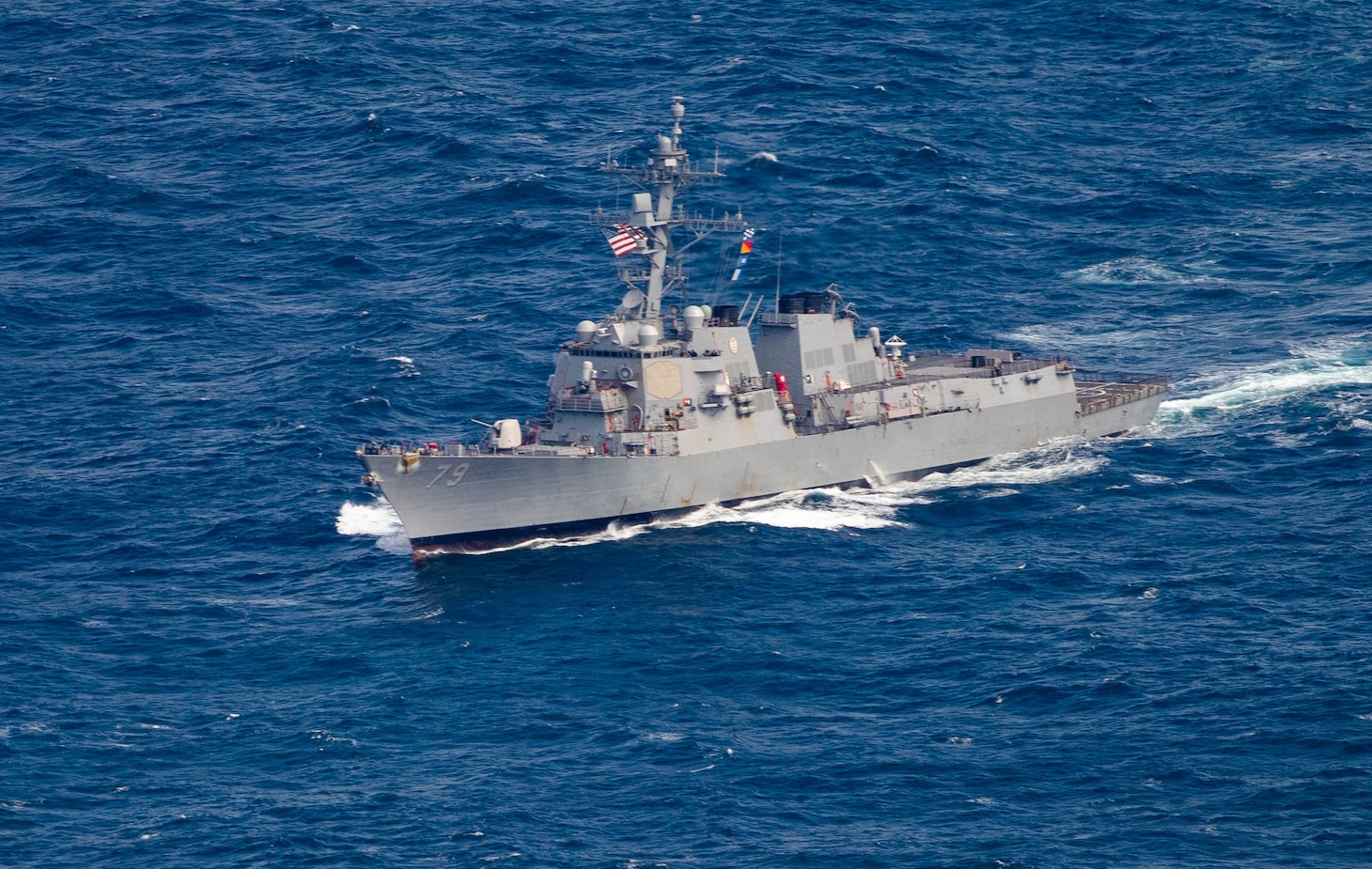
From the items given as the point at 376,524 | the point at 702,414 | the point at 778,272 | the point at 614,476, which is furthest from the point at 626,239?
the point at 376,524

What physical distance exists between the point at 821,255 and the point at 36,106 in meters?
39.2

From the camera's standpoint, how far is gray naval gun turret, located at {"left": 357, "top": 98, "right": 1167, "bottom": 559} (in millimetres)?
55938

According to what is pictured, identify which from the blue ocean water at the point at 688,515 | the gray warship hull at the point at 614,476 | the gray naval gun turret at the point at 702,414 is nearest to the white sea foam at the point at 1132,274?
the blue ocean water at the point at 688,515

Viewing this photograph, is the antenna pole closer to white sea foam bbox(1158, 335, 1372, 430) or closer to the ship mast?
the ship mast

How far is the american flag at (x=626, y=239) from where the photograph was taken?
58.6 m

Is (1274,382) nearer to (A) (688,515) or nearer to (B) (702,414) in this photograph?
(B) (702,414)

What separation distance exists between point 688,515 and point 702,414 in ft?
10.6

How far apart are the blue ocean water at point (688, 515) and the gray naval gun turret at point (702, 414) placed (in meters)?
1.31

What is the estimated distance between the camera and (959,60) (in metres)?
91.6

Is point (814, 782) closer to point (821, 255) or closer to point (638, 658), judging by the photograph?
point (638, 658)

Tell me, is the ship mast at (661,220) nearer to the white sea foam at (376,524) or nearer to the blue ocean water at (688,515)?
the blue ocean water at (688,515)

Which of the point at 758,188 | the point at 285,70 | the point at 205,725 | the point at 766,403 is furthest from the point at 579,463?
the point at 285,70

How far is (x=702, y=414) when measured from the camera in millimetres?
58406

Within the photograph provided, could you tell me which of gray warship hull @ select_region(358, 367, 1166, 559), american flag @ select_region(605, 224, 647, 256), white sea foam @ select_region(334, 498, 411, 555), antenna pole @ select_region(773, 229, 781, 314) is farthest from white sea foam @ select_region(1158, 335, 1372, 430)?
white sea foam @ select_region(334, 498, 411, 555)
